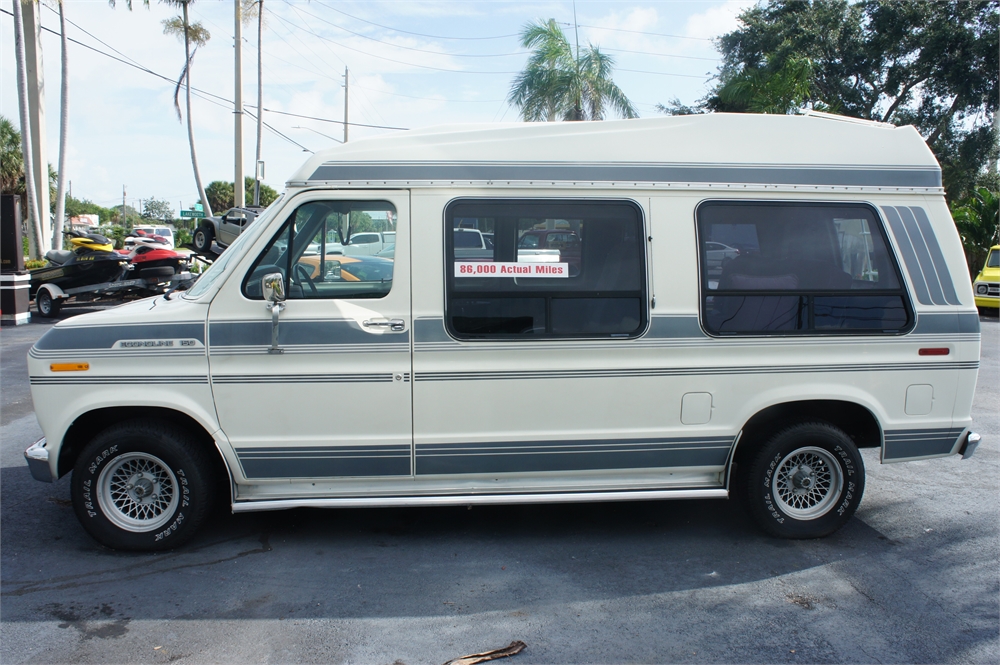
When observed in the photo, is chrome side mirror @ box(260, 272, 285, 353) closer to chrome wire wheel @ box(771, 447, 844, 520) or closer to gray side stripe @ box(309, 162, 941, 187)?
gray side stripe @ box(309, 162, 941, 187)

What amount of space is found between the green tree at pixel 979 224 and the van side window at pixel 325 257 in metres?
21.2

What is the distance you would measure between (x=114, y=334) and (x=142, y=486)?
3.14ft

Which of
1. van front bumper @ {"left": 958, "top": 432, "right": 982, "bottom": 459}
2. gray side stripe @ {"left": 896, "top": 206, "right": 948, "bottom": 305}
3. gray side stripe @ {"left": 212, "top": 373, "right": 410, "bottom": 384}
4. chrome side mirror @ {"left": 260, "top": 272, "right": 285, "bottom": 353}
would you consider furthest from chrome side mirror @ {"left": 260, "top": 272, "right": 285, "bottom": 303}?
van front bumper @ {"left": 958, "top": 432, "right": 982, "bottom": 459}

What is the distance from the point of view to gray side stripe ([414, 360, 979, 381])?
14.6ft

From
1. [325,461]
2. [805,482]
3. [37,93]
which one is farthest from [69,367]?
[37,93]

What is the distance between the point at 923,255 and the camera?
4.73 meters

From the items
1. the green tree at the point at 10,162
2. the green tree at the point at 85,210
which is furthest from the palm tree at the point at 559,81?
the green tree at the point at 85,210

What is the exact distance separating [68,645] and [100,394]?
1408mm

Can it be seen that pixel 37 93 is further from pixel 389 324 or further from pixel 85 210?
pixel 85 210

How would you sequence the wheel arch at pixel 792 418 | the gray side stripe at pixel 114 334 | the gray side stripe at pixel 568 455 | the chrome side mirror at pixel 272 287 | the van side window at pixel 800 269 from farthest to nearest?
the wheel arch at pixel 792 418, the van side window at pixel 800 269, the gray side stripe at pixel 568 455, the gray side stripe at pixel 114 334, the chrome side mirror at pixel 272 287

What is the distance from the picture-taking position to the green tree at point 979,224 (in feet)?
67.7

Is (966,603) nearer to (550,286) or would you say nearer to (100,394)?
(550,286)

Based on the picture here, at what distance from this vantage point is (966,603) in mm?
4020

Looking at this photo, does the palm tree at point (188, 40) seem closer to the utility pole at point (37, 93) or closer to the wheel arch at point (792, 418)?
the utility pole at point (37, 93)
